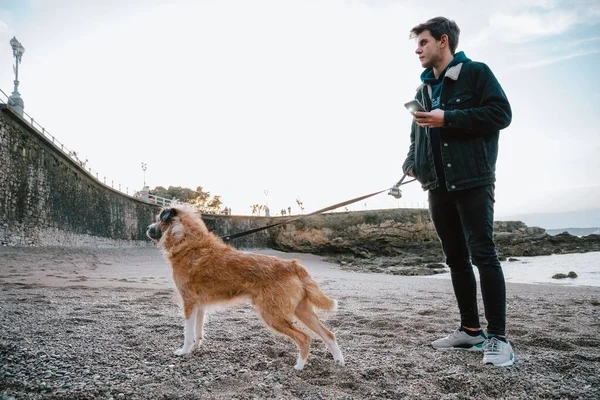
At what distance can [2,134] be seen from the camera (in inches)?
551

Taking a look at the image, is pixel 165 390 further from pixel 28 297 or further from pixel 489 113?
pixel 28 297

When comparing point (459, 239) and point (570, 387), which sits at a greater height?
point (459, 239)

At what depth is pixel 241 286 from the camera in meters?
2.97

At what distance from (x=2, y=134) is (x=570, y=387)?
60.0 feet

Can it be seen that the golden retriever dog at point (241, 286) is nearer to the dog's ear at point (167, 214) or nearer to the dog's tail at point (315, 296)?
the dog's tail at point (315, 296)

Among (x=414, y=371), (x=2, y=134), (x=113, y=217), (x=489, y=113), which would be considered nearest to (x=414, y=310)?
(x=414, y=371)

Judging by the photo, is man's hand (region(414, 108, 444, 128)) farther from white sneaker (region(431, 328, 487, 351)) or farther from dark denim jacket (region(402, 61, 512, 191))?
white sneaker (region(431, 328, 487, 351))

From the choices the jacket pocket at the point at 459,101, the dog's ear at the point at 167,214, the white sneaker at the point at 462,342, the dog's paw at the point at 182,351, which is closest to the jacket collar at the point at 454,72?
the jacket pocket at the point at 459,101

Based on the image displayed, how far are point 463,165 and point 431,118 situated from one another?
18.9 inches

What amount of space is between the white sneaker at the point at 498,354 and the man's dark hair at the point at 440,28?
2.55 m

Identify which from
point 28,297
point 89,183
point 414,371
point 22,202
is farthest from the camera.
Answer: point 89,183

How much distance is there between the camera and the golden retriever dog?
2.82 meters

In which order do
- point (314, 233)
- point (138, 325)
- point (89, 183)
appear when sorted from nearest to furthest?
point (138, 325), point (89, 183), point (314, 233)

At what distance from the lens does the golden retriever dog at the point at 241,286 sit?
2818 millimetres
